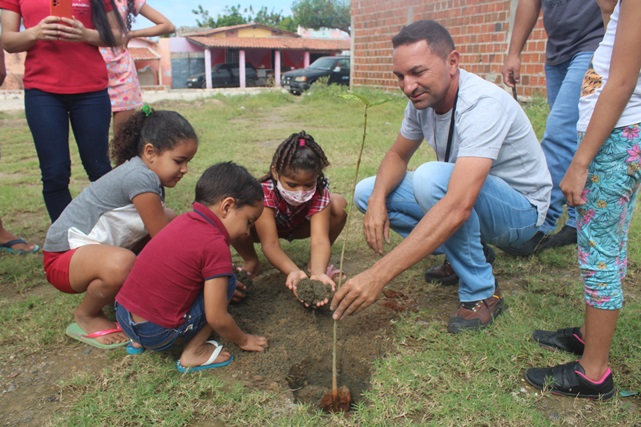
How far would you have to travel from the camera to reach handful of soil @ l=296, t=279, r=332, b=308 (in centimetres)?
251

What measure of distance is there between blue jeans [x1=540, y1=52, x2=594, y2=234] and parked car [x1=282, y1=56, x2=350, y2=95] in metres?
16.7

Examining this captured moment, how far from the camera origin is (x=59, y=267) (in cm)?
241

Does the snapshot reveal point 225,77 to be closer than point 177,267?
No

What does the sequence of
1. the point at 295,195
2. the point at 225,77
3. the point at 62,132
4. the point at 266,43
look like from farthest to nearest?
the point at 266,43
the point at 225,77
the point at 62,132
the point at 295,195

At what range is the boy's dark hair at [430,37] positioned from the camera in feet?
7.39

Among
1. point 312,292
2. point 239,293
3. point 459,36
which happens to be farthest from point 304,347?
point 459,36

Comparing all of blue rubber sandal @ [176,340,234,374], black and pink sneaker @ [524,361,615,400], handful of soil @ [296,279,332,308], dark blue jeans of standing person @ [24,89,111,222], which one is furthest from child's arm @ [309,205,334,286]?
dark blue jeans of standing person @ [24,89,111,222]

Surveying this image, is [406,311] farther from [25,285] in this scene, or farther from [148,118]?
[25,285]

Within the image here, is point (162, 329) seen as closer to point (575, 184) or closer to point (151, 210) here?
point (151, 210)

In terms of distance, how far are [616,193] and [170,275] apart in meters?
1.70

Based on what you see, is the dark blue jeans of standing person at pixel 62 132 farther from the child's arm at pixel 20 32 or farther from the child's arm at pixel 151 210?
the child's arm at pixel 151 210

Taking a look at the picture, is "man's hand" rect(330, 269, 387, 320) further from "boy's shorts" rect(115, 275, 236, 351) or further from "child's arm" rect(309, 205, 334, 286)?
"child's arm" rect(309, 205, 334, 286)

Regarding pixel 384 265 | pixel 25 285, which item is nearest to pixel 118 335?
pixel 25 285

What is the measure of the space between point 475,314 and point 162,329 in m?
1.45
